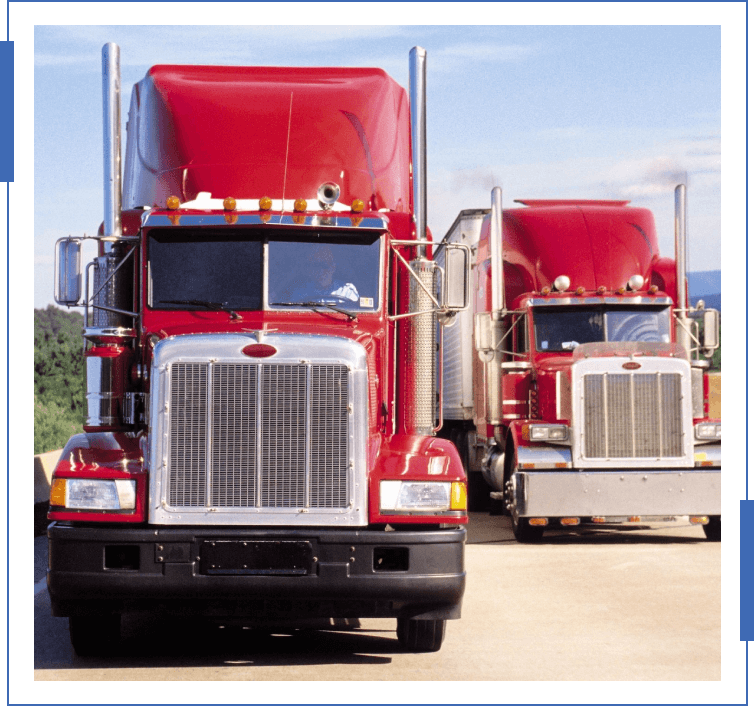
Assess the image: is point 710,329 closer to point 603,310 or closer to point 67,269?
Answer: point 603,310

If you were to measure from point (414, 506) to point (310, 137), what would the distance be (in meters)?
3.58

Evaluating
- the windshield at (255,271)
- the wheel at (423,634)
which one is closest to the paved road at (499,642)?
the wheel at (423,634)

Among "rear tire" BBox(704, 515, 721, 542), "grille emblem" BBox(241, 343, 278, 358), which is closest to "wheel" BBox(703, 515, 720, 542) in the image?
"rear tire" BBox(704, 515, 721, 542)

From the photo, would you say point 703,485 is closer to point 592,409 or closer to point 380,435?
point 592,409

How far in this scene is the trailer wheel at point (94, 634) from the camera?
26.0ft

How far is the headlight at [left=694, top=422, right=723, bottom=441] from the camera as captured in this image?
49.3 ft

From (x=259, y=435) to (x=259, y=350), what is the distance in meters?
0.51

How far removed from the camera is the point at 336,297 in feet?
29.3

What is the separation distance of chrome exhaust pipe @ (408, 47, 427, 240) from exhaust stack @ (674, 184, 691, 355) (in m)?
7.22

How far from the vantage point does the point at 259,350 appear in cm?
781

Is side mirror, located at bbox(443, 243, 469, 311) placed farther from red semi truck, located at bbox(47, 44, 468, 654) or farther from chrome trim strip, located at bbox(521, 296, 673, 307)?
chrome trim strip, located at bbox(521, 296, 673, 307)

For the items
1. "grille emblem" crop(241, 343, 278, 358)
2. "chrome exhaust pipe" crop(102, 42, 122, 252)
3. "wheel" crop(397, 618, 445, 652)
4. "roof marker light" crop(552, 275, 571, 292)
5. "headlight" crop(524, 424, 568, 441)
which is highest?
"chrome exhaust pipe" crop(102, 42, 122, 252)

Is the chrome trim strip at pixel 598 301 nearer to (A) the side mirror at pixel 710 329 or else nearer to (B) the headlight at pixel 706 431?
(A) the side mirror at pixel 710 329

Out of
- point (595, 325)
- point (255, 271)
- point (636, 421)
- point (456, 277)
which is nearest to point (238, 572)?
point (255, 271)
